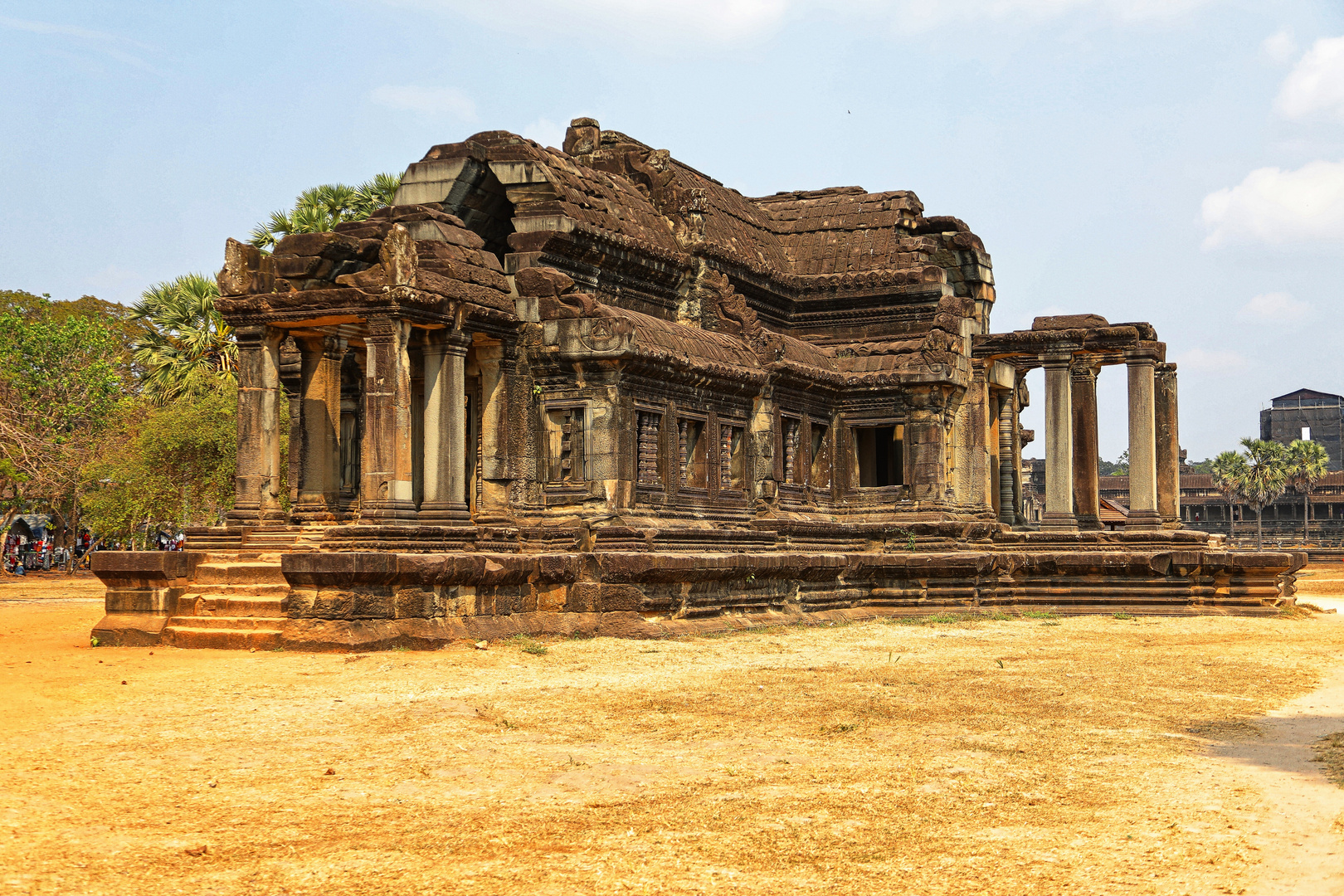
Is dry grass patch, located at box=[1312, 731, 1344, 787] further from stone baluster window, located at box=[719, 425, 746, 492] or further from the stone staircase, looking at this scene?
stone baluster window, located at box=[719, 425, 746, 492]

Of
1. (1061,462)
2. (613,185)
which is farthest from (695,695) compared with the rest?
(1061,462)

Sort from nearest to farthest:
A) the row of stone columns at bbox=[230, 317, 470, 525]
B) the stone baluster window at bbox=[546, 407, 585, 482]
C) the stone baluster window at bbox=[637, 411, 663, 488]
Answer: the row of stone columns at bbox=[230, 317, 470, 525]
the stone baluster window at bbox=[546, 407, 585, 482]
the stone baluster window at bbox=[637, 411, 663, 488]

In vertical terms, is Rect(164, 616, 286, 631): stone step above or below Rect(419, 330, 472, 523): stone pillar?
below

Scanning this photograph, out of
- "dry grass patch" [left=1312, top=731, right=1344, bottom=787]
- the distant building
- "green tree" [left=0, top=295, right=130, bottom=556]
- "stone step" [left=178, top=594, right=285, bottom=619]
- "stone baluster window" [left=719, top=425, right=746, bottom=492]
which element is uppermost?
the distant building

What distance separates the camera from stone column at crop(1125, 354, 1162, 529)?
76.3 feet

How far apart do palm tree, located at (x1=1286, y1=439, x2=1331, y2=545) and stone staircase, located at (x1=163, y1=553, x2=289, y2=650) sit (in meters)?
81.5

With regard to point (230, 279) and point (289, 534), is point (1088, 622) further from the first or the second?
point (230, 279)

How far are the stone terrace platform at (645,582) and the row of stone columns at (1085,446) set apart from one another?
96cm

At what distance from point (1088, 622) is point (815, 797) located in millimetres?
13766

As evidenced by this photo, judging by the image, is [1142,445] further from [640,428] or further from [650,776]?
[650,776]

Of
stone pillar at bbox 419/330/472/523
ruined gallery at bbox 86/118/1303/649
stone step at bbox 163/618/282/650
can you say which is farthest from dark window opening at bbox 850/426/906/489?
stone step at bbox 163/618/282/650

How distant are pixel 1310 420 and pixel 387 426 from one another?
116 m

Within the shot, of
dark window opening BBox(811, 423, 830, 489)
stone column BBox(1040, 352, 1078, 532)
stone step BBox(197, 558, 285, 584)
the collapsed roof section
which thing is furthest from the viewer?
dark window opening BBox(811, 423, 830, 489)

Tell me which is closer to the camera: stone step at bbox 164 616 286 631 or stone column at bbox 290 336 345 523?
stone step at bbox 164 616 286 631
